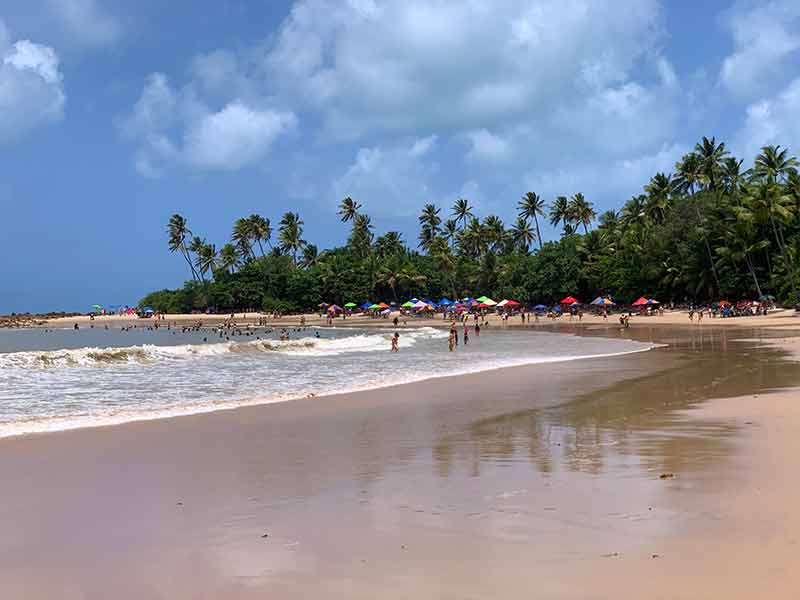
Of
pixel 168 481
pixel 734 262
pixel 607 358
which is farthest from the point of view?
pixel 734 262

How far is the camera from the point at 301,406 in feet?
51.2

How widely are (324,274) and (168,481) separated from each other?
299 ft

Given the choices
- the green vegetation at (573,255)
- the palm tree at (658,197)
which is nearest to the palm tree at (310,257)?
the green vegetation at (573,255)

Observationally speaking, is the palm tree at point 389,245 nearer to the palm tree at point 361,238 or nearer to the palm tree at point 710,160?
the palm tree at point 361,238

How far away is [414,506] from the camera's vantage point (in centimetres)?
688

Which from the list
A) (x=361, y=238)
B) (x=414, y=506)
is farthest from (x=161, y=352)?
(x=361, y=238)

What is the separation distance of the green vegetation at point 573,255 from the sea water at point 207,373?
94.5 ft

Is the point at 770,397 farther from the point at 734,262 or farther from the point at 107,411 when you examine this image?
the point at 734,262

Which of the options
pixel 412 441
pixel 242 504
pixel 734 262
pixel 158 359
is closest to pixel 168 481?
pixel 242 504

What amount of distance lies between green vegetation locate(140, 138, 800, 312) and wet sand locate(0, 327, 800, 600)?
5139 centimetres

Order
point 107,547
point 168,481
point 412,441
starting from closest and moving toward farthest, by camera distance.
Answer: point 107,547
point 168,481
point 412,441

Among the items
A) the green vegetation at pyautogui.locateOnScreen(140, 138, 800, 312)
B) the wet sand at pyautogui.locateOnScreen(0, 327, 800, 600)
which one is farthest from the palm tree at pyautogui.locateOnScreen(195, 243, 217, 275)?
the wet sand at pyautogui.locateOnScreen(0, 327, 800, 600)

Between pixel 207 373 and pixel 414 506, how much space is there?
64.7 feet

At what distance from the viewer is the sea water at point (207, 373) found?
15664mm
